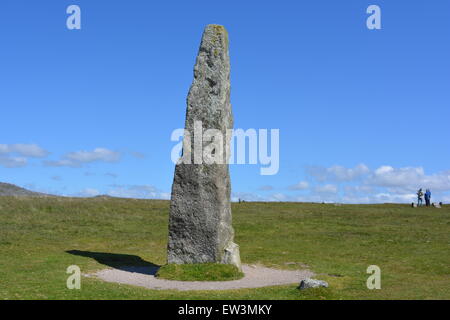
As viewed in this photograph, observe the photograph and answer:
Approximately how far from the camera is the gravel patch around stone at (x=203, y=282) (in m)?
20.7

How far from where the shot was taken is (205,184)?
22766mm

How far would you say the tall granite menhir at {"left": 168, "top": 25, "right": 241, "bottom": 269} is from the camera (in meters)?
22.8

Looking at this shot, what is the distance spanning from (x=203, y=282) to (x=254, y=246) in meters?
11.7

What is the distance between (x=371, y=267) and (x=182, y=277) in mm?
8901

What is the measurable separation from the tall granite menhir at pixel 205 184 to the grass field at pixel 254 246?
367cm

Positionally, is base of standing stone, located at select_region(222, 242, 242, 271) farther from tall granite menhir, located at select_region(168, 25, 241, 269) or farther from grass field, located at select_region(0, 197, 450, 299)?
grass field, located at select_region(0, 197, 450, 299)

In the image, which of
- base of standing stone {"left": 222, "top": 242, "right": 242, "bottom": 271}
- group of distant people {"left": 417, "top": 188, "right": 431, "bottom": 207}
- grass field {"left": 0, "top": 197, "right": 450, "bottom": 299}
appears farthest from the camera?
group of distant people {"left": 417, "top": 188, "right": 431, "bottom": 207}

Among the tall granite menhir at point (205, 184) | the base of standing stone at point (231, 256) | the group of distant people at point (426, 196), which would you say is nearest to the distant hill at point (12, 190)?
the group of distant people at point (426, 196)

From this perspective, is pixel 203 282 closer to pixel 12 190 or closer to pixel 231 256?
pixel 231 256

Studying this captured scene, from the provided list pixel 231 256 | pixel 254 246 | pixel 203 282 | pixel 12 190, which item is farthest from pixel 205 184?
pixel 12 190

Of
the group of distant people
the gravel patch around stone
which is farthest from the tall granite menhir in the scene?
the group of distant people

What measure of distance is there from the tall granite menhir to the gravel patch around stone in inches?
53.1
